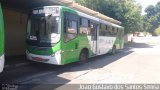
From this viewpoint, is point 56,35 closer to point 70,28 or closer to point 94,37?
point 70,28

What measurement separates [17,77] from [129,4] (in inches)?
1137

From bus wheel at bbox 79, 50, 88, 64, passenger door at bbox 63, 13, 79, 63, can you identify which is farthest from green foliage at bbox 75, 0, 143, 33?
passenger door at bbox 63, 13, 79, 63

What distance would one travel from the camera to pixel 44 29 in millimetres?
10141

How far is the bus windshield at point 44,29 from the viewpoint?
997 cm

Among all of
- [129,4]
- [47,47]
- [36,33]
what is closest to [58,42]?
[47,47]

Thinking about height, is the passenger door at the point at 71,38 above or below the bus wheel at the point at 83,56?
above

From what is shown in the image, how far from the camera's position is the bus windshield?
9969 millimetres

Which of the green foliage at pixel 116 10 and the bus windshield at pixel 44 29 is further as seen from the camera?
the green foliage at pixel 116 10

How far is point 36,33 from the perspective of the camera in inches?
411

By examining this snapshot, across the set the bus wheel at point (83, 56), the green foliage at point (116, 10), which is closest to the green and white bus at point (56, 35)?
the bus wheel at point (83, 56)

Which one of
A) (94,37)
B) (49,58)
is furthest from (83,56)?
(49,58)

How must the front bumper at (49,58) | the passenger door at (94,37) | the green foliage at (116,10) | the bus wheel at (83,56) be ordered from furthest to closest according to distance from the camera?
the green foliage at (116,10)
the passenger door at (94,37)
the bus wheel at (83,56)
the front bumper at (49,58)

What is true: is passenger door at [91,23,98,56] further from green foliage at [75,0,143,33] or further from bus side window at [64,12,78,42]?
green foliage at [75,0,143,33]

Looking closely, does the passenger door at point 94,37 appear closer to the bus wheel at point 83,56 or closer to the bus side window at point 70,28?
the bus wheel at point 83,56
